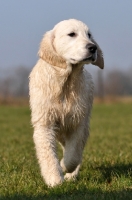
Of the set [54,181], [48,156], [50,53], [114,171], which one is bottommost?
[114,171]

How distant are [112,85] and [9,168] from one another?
6743 cm

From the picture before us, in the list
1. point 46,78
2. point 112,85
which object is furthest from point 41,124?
point 112,85

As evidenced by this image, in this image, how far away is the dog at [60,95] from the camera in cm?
562

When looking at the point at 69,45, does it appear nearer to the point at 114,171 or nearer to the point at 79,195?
the point at 79,195

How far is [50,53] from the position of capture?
18.8ft

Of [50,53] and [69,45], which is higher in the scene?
[69,45]

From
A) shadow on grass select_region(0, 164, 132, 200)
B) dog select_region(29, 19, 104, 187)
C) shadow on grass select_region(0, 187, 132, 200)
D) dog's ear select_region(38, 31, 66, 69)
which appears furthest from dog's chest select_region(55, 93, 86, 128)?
shadow on grass select_region(0, 187, 132, 200)

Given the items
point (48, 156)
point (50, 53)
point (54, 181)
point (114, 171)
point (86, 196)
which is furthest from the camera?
point (114, 171)

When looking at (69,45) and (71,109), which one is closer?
(69,45)

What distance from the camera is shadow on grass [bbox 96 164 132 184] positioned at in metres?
5.93

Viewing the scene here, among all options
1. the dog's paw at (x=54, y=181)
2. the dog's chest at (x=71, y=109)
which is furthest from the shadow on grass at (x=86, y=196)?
the dog's chest at (x=71, y=109)

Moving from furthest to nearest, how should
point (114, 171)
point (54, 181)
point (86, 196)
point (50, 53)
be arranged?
point (114, 171) → point (50, 53) → point (54, 181) → point (86, 196)

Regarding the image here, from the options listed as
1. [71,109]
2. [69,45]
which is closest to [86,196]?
[71,109]

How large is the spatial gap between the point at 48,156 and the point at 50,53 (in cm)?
120
